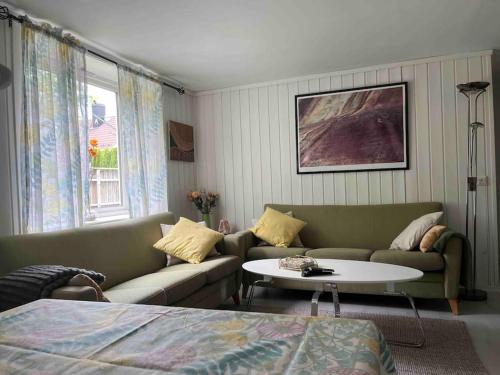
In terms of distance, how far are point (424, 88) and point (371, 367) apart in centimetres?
383

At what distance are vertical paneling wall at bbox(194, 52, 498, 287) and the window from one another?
1439 mm

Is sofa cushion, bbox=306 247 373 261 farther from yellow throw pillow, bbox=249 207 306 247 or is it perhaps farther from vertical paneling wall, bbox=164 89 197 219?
vertical paneling wall, bbox=164 89 197 219

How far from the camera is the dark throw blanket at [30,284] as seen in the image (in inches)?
69.1

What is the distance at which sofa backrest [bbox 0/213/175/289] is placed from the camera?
219 cm

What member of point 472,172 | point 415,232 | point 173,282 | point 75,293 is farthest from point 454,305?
point 75,293

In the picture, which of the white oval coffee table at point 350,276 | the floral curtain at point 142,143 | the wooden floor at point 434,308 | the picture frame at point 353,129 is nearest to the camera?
the white oval coffee table at point 350,276

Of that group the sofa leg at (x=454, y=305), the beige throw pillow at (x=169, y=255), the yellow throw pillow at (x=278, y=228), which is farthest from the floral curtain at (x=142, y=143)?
the sofa leg at (x=454, y=305)

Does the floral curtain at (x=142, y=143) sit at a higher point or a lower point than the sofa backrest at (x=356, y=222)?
higher

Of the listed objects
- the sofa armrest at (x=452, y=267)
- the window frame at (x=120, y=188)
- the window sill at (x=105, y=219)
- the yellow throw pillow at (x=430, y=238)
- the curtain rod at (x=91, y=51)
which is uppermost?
the curtain rod at (x=91, y=51)

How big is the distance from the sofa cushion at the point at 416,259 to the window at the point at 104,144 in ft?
8.33

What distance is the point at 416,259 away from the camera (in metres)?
3.05

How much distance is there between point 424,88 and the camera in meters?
3.87

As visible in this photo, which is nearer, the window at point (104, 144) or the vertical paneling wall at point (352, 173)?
the window at point (104, 144)

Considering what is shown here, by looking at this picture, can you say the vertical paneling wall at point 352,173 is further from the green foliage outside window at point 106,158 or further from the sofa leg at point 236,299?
the green foliage outside window at point 106,158
